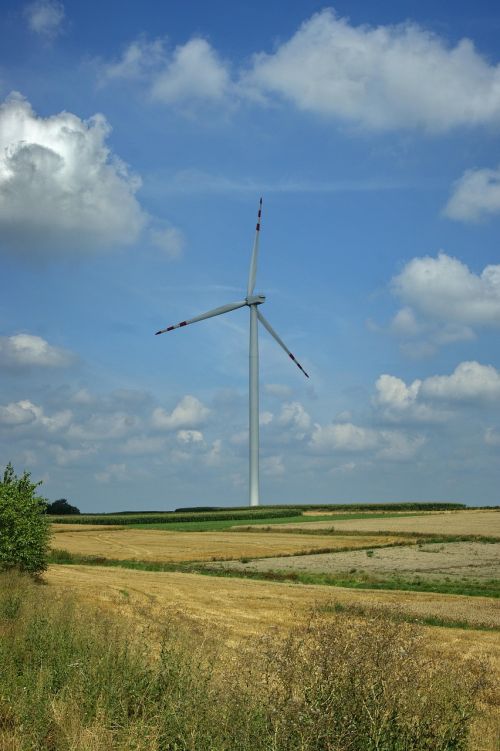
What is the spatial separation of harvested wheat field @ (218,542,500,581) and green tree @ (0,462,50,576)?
16587 mm

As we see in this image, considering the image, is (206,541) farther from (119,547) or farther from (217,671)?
(217,671)

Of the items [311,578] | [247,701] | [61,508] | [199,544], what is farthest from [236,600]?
[61,508]

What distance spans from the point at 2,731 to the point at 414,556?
158 feet

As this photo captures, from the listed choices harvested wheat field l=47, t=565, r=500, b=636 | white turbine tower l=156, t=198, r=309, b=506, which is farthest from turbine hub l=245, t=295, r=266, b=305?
harvested wheat field l=47, t=565, r=500, b=636

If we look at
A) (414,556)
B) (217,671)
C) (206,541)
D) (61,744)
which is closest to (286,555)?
(414,556)

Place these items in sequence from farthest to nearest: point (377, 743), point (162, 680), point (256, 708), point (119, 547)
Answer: point (119, 547) → point (162, 680) → point (256, 708) → point (377, 743)

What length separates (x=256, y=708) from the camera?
1013 cm

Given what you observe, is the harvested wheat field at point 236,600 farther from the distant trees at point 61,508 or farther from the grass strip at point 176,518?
the distant trees at point 61,508

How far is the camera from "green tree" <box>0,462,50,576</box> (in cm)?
3312

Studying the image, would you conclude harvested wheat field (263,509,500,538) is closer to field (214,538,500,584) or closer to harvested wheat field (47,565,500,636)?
field (214,538,500,584)

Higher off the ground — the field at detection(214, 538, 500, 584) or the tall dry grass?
the tall dry grass

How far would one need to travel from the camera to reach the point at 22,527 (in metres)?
33.8

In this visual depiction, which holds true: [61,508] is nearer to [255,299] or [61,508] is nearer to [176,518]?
[176,518]

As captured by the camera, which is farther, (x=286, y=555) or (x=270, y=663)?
(x=286, y=555)
